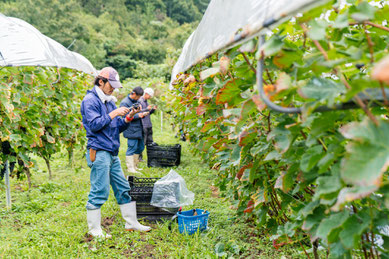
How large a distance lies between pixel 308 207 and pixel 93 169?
2.62 metres

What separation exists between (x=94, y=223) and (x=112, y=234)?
0.26m

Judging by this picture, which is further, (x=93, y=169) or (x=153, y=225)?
(x=153, y=225)

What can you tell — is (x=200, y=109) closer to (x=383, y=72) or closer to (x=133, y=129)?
(x=383, y=72)

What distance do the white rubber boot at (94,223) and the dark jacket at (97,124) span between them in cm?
66

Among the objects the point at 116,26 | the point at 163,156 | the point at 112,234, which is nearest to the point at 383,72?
the point at 112,234

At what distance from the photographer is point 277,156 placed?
49.0 inches

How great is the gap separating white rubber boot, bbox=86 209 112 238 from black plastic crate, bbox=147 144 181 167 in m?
3.41

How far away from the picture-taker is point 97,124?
10.2 feet

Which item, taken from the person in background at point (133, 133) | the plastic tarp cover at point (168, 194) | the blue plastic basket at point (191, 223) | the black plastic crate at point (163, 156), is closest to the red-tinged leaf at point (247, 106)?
the blue plastic basket at point (191, 223)

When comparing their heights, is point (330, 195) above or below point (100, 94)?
above

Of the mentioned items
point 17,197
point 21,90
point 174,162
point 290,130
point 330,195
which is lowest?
point 174,162

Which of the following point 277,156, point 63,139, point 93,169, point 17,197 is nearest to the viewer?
point 277,156

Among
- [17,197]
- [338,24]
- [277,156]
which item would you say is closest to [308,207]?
[277,156]

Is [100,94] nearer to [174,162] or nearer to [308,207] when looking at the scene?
[308,207]
